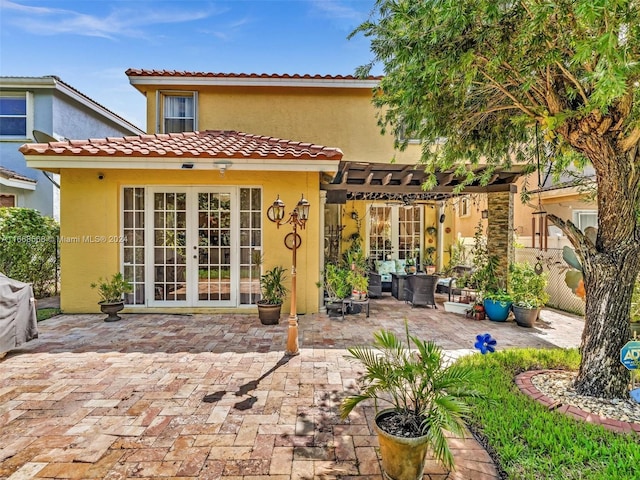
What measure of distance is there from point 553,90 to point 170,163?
651 centimetres

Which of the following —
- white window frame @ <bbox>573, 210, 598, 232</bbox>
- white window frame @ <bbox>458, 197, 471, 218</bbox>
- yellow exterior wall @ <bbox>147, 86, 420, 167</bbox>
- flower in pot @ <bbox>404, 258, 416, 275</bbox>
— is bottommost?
flower in pot @ <bbox>404, 258, 416, 275</bbox>

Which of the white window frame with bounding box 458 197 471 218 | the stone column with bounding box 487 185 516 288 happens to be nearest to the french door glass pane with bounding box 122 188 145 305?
the stone column with bounding box 487 185 516 288

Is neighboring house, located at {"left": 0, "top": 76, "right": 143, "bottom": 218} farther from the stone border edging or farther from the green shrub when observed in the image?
the stone border edging

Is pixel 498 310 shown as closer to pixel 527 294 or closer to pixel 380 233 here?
pixel 527 294

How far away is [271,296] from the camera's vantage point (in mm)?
6867

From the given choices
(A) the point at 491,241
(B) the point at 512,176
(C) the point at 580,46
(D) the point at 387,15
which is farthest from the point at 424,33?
(A) the point at 491,241

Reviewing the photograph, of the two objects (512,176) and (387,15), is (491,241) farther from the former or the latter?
(387,15)

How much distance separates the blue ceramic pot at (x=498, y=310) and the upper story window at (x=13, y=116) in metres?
15.7

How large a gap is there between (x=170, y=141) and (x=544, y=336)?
903 cm

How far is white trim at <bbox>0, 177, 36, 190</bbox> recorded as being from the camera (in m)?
10.2

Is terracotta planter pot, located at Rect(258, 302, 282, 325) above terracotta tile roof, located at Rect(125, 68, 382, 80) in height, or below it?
below

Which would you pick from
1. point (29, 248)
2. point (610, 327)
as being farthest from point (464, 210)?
point (29, 248)

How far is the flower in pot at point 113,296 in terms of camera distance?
22.4 feet

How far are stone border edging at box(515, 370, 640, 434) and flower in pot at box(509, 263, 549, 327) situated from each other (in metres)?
3.16
